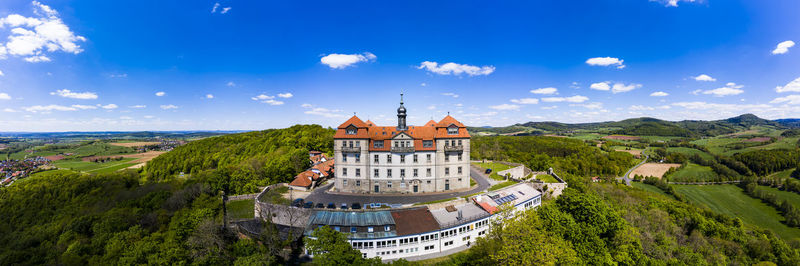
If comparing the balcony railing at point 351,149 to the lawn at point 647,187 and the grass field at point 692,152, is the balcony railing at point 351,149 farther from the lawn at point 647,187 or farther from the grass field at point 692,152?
the grass field at point 692,152

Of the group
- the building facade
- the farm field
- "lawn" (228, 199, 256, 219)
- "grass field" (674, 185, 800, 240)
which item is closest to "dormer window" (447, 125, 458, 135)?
the building facade

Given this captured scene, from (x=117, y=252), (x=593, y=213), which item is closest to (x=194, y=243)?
(x=117, y=252)

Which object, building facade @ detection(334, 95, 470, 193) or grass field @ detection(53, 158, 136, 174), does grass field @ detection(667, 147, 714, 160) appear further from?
grass field @ detection(53, 158, 136, 174)

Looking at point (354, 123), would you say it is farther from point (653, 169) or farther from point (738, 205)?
point (653, 169)

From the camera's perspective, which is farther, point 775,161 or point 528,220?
point 775,161

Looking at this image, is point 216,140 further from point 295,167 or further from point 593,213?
point 593,213
